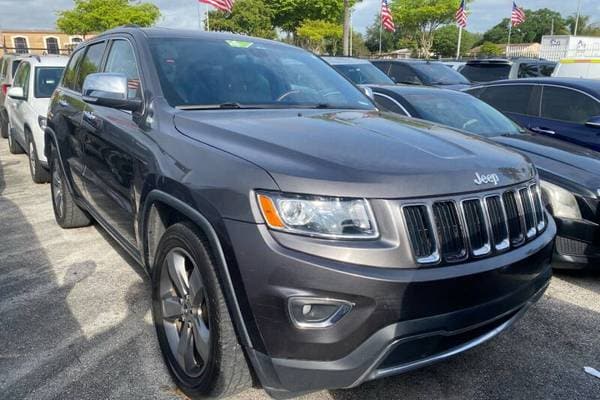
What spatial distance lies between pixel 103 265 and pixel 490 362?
3.07 m

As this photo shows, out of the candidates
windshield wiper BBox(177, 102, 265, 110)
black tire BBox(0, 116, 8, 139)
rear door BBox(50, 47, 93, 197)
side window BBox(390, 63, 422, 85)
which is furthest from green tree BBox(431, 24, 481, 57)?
windshield wiper BBox(177, 102, 265, 110)

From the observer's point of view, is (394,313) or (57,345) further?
(57,345)

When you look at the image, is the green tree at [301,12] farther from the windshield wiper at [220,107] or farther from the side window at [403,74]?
the windshield wiper at [220,107]

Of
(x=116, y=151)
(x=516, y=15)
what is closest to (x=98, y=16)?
(x=516, y=15)

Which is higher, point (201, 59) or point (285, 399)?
point (201, 59)

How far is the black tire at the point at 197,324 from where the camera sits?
2.25m

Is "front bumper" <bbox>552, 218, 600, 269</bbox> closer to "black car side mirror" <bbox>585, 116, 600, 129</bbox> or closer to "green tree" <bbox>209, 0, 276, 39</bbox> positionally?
A: "black car side mirror" <bbox>585, 116, 600, 129</bbox>

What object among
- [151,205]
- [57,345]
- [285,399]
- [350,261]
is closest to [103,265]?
[57,345]

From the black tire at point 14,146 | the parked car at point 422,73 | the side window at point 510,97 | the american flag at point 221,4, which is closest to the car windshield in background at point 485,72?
the parked car at point 422,73

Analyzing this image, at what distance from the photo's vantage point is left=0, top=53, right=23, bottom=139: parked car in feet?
34.3

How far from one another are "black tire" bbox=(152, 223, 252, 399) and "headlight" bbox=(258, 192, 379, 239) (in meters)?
0.41

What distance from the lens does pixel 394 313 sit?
6.63 ft

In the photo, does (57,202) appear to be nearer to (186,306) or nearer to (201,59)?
(201,59)

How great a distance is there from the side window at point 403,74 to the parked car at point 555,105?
4.52m
